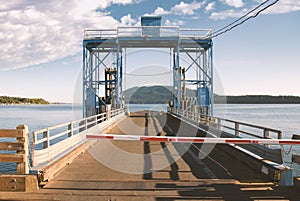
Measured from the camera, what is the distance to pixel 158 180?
321 inches

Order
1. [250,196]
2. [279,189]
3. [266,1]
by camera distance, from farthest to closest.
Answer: [266,1] → [279,189] → [250,196]

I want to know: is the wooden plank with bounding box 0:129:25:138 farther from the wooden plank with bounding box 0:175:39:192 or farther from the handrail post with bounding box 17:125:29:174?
the wooden plank with bounding box 0:175:39:192

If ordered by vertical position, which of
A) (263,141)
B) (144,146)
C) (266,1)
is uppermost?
(266,1)

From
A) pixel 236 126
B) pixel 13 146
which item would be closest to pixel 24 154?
pixel 13 146

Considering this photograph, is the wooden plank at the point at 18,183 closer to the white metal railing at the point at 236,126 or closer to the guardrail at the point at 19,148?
the guardrail at the point at 19,148

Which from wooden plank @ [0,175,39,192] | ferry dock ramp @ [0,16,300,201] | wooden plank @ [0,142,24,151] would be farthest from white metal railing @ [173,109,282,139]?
wooden plank @ [0,142,24,151]

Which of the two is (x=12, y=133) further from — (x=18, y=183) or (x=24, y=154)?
(x=18, y=183)

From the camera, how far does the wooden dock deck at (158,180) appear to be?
673 cm

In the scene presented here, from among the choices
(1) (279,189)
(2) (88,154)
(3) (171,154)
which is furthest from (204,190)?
(2) (88,154)

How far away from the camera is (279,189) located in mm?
7148

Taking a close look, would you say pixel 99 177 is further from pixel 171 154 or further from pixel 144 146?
pixel 144 146

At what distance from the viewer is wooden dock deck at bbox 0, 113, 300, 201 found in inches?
265

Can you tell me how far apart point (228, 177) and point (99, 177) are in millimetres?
3302

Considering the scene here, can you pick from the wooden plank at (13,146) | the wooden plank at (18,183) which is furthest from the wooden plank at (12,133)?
the wooden plank at (18,183)
